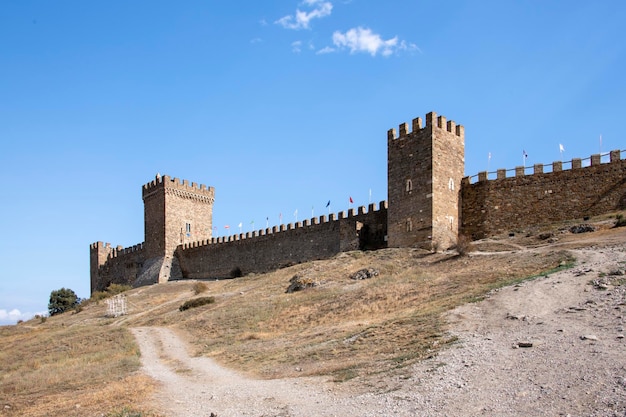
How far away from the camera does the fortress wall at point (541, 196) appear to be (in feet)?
87.0

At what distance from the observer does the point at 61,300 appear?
53969mm

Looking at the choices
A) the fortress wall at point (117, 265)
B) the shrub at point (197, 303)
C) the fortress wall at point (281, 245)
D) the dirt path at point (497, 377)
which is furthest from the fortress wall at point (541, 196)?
the fortress wall at point (117, 265)

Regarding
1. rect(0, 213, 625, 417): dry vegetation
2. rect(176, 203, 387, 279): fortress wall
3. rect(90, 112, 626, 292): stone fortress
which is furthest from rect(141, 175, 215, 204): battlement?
rect(0, 213, 625, 417): dry vegetation

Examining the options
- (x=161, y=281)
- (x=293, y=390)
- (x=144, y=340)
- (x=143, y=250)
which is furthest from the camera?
(x=143, y=250)

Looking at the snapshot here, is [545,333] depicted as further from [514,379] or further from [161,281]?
[161,281]

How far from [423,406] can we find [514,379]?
63.5 inches

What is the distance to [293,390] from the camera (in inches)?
464

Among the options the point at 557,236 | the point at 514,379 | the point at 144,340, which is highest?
the point at 557,236

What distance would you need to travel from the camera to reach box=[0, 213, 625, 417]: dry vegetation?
44.0 ft

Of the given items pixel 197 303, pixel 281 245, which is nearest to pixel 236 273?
pixel 281 245

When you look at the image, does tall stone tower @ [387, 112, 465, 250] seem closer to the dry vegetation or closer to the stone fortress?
the stone fortress

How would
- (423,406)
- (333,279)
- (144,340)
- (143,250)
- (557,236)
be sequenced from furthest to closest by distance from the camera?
1. (143,250)
2. (333,279)
3. (557,236)
4. (144,340)
5. (423,406)

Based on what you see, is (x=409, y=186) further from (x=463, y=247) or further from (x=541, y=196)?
(x=541, y=196)

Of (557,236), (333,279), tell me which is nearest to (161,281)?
(333,279)
